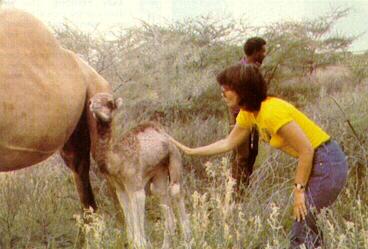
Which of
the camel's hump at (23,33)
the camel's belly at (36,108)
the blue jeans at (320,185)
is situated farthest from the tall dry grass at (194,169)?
the camel's hump at (23,33)

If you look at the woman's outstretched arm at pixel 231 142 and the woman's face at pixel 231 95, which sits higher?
the woman's face at pixel 231 95

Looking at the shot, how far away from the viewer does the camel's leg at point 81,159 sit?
7.51 metres

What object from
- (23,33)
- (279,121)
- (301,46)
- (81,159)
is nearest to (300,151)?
(279,121)

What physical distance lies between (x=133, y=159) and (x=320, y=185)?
202cm

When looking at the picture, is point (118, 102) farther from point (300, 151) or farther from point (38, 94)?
point (300, 151)

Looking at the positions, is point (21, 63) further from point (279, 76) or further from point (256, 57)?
point (279, 76)

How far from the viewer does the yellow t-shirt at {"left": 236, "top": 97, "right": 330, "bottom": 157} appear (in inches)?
195

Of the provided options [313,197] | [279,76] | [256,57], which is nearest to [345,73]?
[279,76]

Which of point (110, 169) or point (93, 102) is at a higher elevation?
point (93, 102)

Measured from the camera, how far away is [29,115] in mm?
6395

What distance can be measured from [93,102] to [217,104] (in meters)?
6.48

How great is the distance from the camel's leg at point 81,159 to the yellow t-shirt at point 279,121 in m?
2.64

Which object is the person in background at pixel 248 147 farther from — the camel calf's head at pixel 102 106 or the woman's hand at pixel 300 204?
the woman's hand at pixel 300 204

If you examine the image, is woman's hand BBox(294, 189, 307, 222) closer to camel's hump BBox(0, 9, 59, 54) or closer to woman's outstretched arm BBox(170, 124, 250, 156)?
woman's outstretched arm BBox(170, 124, 250, 156)
